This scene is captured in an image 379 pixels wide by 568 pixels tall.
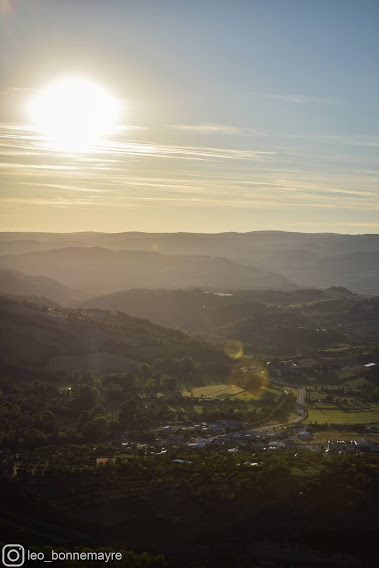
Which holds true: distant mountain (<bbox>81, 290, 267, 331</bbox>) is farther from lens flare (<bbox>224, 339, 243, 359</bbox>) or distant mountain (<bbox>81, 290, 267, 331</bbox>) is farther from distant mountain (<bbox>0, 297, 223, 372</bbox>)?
distant mountain (<bbox>0, 297, 223, 372</bbox>)

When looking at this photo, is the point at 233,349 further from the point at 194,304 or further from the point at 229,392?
the point at 194,304

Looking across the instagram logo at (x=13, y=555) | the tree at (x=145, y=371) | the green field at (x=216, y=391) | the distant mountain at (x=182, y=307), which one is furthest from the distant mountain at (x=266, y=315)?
the instagram logo at (x=13, y=555)

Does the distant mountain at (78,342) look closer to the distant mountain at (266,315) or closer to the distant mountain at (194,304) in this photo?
the distant mountain at (266,315)

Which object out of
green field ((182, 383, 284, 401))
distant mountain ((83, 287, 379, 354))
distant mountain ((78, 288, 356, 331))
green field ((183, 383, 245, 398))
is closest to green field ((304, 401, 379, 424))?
green field ((182, 383, 284, 401))

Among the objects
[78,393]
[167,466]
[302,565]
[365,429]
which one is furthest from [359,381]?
[302,565]

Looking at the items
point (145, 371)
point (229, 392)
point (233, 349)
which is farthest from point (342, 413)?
point (233, 349)
